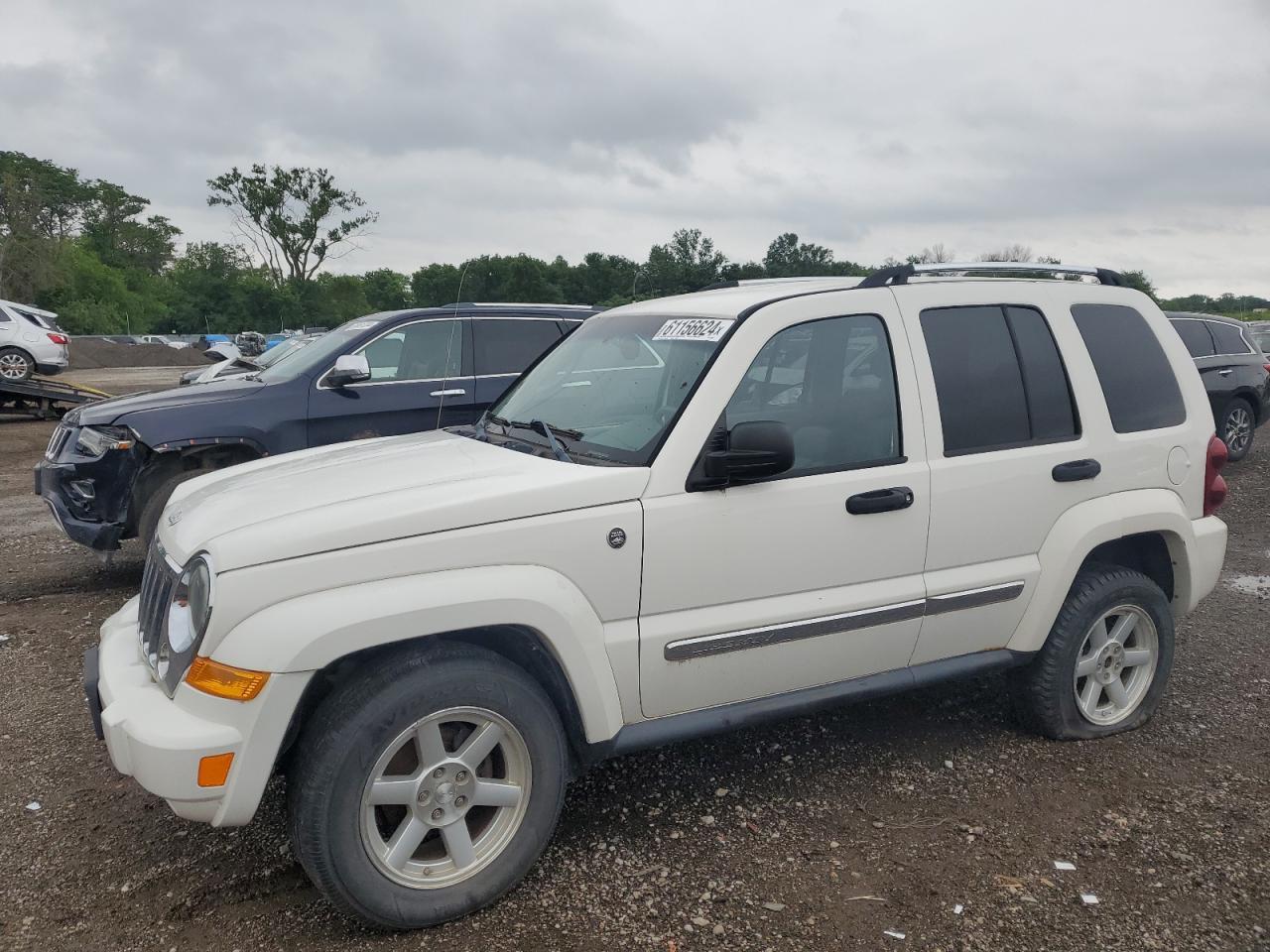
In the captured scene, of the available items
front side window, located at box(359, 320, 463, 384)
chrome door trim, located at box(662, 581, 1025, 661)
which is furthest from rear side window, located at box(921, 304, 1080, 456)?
front side window, located at box(359, 320, 463, 384)

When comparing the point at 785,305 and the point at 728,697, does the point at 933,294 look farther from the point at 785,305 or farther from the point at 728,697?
the point at 728,697

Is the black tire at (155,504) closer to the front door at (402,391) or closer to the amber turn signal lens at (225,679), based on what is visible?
the front door at (402,391)

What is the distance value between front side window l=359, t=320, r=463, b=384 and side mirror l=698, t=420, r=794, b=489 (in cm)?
482

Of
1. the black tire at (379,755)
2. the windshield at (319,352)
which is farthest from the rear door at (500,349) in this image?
the black tire at (379,755)

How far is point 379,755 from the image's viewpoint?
2701mm

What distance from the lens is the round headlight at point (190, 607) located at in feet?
8.65

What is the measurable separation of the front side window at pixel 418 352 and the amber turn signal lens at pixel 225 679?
497 cm

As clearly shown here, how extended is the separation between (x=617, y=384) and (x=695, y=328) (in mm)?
359

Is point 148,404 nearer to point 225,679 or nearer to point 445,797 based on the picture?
point 225,679

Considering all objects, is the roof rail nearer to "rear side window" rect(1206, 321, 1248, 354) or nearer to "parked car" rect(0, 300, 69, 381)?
"rear side window" rect(1206, 321, 1248, 354)

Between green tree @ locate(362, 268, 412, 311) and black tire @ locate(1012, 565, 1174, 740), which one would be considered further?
green tree @ locate(362, 268, 412, 311)

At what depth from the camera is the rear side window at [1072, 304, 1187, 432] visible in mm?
4023

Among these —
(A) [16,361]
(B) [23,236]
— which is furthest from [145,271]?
(A) [16,361]

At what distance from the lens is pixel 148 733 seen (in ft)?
8.60
